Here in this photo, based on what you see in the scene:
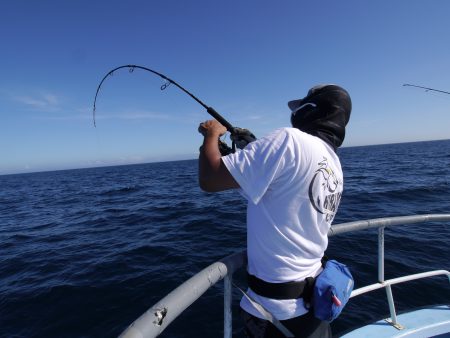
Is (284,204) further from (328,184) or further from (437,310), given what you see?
(437,310)

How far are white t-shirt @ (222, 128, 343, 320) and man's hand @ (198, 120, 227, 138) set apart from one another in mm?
271

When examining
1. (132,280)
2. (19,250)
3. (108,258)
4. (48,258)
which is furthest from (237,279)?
(19,250)

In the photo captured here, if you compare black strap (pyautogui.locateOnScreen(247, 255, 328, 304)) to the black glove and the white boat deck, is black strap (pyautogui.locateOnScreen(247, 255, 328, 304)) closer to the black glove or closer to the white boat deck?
the black glove

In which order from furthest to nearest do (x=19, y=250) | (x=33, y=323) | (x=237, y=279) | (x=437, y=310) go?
(x=19, y=250) < (x=237, y=279) < (x=33, y=323) < (x=437, y=310)

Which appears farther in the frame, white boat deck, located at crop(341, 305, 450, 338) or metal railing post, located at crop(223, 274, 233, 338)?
white boat deck, located at crop(341, 305, 450, 338)

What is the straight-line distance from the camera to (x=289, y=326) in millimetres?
1562

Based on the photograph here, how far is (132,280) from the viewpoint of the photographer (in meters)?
6.69

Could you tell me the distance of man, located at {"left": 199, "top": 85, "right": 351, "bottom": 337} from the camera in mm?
1319

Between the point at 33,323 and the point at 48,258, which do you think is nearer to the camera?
the point at 33,323

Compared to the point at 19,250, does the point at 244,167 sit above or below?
above

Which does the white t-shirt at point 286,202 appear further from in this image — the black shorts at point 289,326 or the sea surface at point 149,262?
the sea surface at point 149,262

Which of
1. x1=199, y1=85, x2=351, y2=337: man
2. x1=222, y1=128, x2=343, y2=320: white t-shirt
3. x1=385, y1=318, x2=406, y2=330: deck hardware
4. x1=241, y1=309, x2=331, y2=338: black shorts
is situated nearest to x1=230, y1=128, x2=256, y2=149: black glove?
x1=199, y1=85, x2=351, y2=337: man

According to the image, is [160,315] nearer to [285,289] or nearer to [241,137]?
[285,289]

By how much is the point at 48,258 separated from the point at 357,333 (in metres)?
9.53
